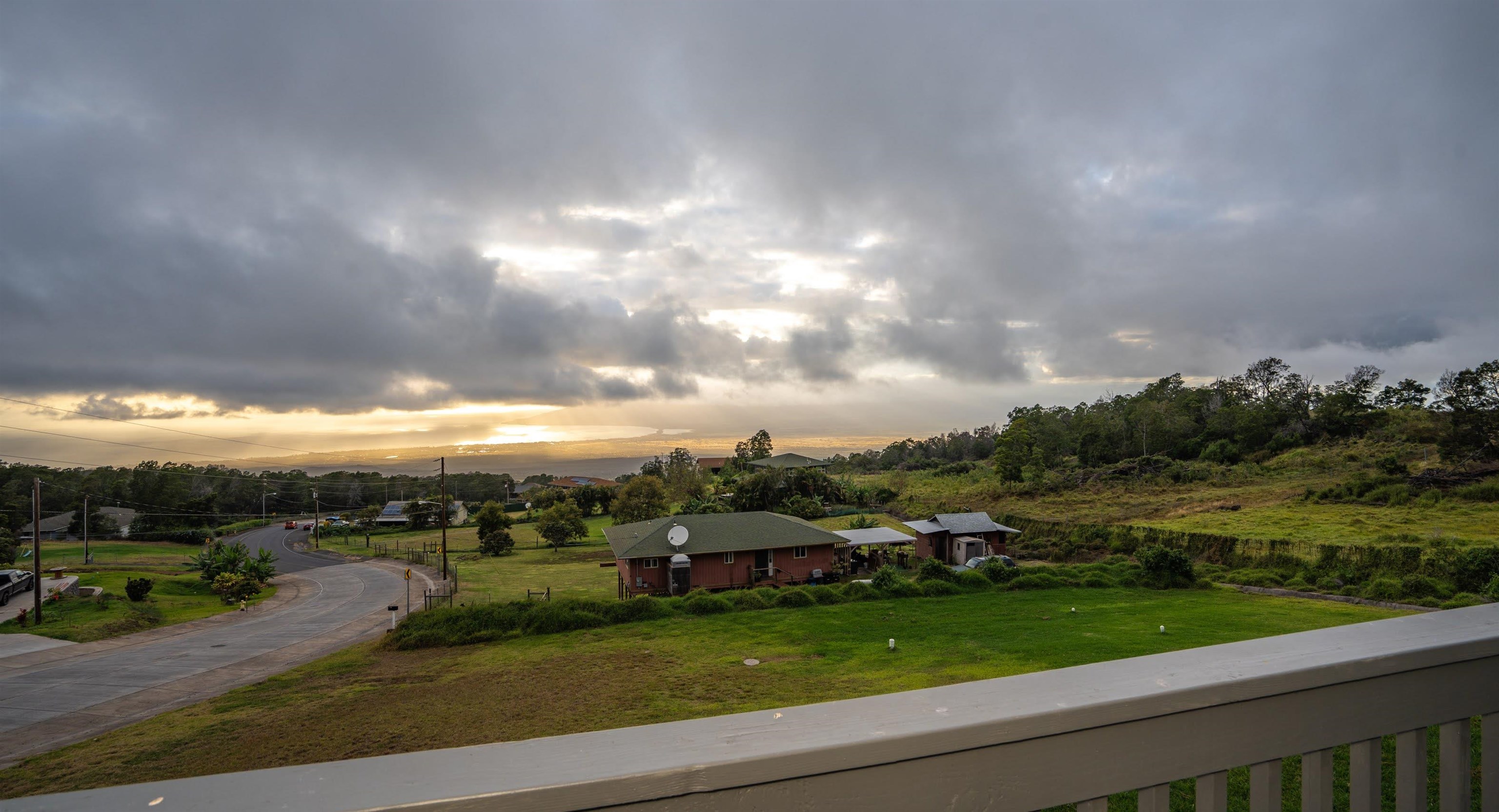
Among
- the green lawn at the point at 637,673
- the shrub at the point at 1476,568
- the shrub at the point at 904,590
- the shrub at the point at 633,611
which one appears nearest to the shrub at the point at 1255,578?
the green lawn at the point at 637,673

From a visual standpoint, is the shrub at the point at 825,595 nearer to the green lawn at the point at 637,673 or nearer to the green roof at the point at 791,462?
the green lawn at the point at 637,673

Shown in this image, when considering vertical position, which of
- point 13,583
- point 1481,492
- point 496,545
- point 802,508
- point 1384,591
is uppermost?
point 1481,492

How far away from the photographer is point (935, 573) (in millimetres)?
21406

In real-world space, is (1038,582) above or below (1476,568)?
below

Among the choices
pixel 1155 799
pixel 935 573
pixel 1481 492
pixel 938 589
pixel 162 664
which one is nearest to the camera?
pixel 1155 799

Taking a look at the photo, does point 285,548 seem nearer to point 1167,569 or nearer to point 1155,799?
point 1167,569

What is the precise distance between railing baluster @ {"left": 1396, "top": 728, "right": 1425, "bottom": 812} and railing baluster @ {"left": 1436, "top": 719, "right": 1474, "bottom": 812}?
0.03m

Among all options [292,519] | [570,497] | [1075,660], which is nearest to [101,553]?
[292,519]

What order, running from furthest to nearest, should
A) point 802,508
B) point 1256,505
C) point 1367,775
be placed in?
point 802,508, point 1256,505, point 1367,775

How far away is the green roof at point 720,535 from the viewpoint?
22859 mm

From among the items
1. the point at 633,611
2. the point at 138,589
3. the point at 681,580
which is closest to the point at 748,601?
the point at 633,611

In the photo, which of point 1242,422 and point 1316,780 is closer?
point 1316,780

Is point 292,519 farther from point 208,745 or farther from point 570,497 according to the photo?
point 208,745

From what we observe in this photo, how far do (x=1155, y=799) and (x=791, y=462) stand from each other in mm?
51940
